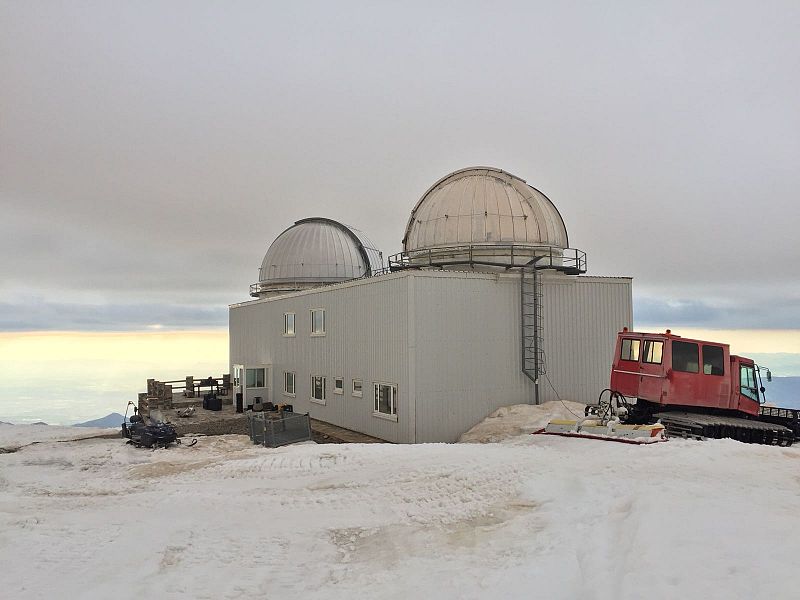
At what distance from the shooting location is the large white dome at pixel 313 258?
3297 centimetres

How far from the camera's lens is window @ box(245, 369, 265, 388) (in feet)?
95.0

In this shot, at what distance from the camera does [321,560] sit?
7.56 metres

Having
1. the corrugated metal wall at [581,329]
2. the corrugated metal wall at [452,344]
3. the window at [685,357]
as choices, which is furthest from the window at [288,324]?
the window at [685,357]

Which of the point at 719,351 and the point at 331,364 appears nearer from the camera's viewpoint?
the point at 719,351

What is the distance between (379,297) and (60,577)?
1350 centimetres

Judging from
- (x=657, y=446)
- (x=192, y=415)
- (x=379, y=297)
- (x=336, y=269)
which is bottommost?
(x=192, y=415)

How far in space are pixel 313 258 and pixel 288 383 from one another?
8544mm

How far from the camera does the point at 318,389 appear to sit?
24422 mm

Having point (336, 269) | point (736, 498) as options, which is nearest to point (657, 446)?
point (736, 498)

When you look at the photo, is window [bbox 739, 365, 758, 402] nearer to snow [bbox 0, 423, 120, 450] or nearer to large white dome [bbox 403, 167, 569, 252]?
large white dome [bbox 403, 167, 569, 252]

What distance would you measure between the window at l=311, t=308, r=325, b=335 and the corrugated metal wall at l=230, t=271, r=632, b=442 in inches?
19.9

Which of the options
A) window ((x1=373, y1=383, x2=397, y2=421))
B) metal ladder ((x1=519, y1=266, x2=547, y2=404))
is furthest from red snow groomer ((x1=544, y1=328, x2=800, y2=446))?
window ((x1=373, y1=383, x2=397, y2=421))

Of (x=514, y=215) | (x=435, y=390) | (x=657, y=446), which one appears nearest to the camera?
(x=657, y=446)

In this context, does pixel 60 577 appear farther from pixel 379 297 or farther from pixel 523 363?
pixel 523 363
